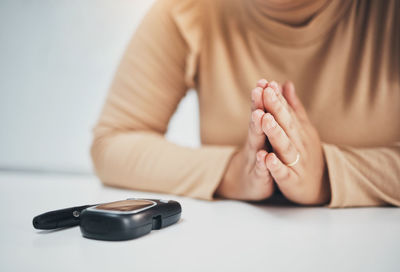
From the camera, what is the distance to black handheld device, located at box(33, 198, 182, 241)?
1.19 ft

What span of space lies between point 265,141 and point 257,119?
53 millimetres

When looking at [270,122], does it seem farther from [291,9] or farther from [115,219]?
[291,9]

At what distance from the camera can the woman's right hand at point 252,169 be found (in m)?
0.49

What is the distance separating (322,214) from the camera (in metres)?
0.53

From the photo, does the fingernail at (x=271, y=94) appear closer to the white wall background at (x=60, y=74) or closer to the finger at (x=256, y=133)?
the finger at (x=256, y=133)

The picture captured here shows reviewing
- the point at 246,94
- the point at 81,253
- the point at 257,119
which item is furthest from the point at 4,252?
the point at 246,94

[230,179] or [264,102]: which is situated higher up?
[264,102]

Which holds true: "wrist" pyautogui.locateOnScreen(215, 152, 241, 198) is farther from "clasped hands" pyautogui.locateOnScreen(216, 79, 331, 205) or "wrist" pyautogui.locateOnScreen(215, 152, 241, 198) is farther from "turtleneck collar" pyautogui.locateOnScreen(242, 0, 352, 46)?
"turtleneck collar" pyautogui.locateOnScreen(242, 0, 352, 46)

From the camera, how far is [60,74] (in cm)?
127

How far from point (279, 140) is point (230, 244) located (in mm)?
177

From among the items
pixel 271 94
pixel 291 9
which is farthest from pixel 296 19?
pixel 271 94

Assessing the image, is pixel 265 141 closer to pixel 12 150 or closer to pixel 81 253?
pixel 81 253

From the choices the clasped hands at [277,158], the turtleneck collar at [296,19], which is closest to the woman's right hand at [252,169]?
the clasped hands at [277,158]

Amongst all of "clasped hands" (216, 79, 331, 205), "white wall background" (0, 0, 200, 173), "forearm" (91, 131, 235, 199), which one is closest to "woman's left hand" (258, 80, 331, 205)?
"clasped hands" (216, 79, 331, 205)
